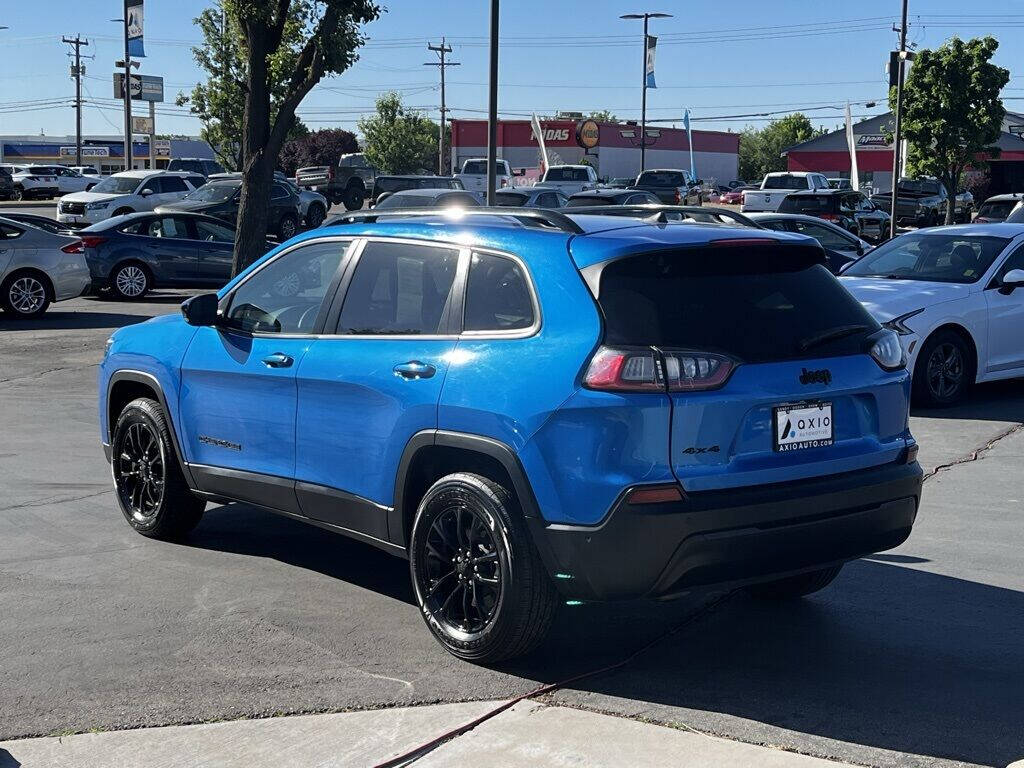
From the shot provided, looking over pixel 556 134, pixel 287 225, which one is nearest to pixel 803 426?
pixel 287 225

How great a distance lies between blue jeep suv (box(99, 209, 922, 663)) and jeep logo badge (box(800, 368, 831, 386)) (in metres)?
0.01

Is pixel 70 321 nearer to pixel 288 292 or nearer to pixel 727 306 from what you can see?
pixel 288 292

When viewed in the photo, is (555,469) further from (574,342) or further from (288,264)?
(288,264)

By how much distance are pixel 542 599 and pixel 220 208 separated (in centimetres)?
2770

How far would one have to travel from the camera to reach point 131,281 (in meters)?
21.6

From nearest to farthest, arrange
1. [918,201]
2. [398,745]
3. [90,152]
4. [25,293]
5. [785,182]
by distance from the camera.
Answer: [398,745], [25,293], [785,182], [918,201], [90,152]

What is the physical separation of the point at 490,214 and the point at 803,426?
1684 mm

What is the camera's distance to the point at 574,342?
479cm

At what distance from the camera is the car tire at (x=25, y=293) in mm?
18578

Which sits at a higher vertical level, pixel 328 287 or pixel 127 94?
pixel 127 94

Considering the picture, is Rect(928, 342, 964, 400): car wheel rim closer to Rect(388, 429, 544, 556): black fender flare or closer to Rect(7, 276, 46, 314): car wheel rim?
Rect(388, 429, 544, 556): black fender flare

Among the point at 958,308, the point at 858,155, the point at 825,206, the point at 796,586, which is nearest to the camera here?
the point at 796,586

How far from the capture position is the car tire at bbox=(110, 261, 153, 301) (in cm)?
2150

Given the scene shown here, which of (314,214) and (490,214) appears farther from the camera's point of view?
(314,214)
